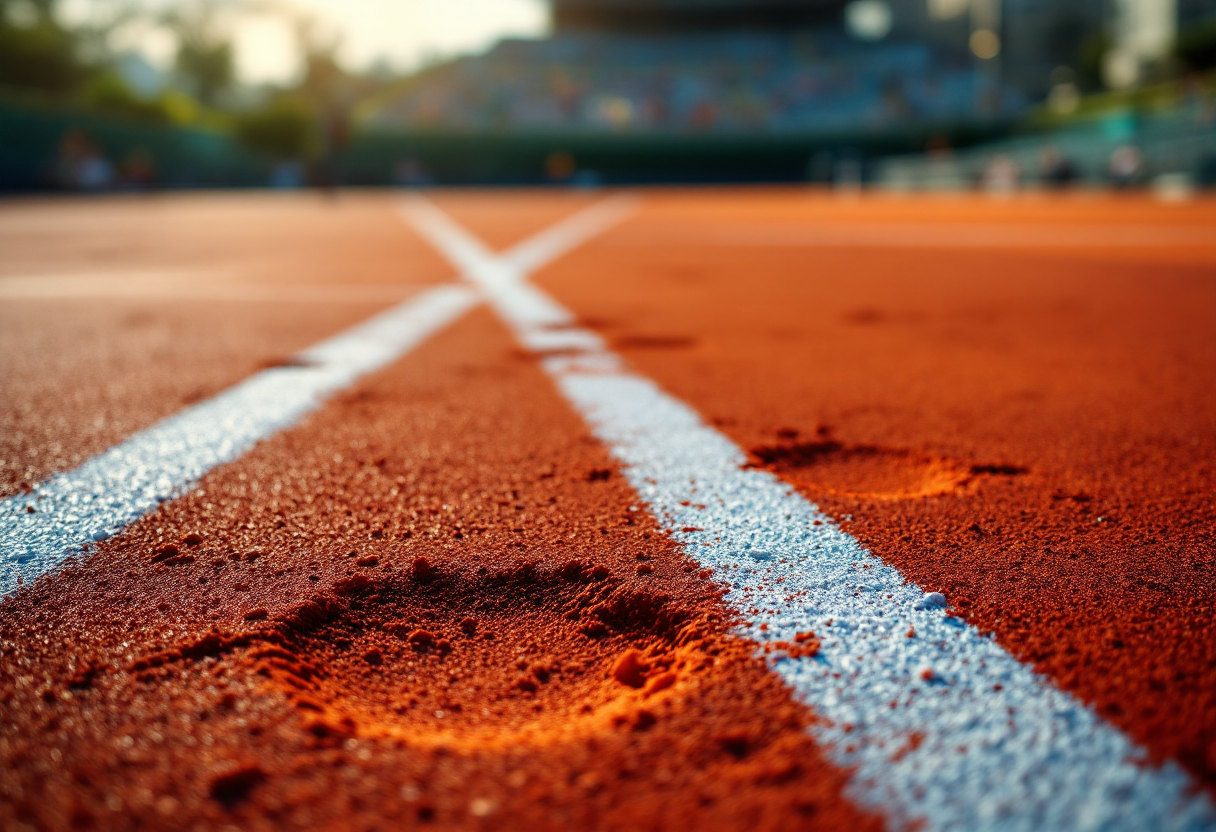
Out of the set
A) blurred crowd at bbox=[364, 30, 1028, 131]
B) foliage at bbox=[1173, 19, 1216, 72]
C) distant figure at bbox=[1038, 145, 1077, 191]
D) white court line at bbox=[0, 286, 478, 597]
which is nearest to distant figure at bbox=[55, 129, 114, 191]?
blurred crowd at bbox=[364, 30, 1028, 131]

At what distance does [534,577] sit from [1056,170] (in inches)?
996

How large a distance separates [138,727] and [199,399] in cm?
159

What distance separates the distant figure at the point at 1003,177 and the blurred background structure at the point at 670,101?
0.26ft

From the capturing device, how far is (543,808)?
2.71ft

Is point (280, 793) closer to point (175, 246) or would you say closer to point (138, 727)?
point (138, 727)

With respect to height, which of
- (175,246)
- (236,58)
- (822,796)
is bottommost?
(822,796)

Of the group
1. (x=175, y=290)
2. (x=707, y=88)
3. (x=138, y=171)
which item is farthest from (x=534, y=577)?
(x=707, y=88)

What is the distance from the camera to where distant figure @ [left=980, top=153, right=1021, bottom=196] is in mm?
23875

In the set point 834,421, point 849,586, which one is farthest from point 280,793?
point 834,421

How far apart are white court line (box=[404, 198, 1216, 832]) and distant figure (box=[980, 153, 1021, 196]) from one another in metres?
24.4

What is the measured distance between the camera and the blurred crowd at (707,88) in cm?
4362

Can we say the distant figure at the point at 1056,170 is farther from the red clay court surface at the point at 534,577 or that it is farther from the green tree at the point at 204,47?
the green tree at the point at 204,47

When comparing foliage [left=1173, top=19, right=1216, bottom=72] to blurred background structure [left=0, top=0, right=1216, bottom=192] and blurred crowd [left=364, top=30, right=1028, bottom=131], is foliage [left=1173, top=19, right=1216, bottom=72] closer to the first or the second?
blurred background structure [left=0, top=0, right=1216, bottom=192]

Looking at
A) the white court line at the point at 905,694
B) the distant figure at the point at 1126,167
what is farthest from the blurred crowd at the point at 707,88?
the white court line at the point at 905,694
